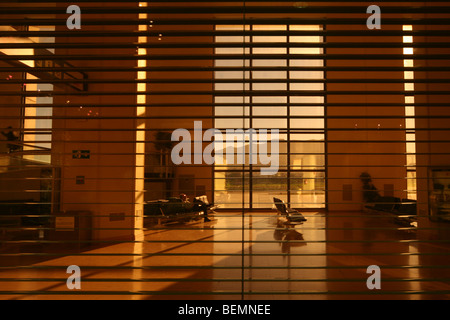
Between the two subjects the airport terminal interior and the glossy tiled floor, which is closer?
the airport terminal interior

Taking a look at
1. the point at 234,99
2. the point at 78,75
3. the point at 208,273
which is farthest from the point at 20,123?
the point at 208,273

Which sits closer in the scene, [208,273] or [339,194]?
[208,273]

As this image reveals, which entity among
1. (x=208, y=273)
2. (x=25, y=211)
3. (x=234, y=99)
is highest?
(x=234, y=99)

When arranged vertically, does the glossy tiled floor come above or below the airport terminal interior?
below

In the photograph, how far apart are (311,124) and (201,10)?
32.1 feet

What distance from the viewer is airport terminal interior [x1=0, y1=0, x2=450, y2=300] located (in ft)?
5.28

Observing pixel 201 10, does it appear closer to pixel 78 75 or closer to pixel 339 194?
pixel 78 75

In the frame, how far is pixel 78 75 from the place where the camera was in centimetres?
621

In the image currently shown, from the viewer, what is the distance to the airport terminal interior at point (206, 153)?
5.28ft

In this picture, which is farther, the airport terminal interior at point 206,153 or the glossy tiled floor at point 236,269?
the glossy tiled floor at point 236,269

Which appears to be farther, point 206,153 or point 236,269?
point 236,269

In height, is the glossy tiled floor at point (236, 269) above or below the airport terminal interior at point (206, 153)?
below

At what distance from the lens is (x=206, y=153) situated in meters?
1.56

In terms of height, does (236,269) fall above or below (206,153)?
below
